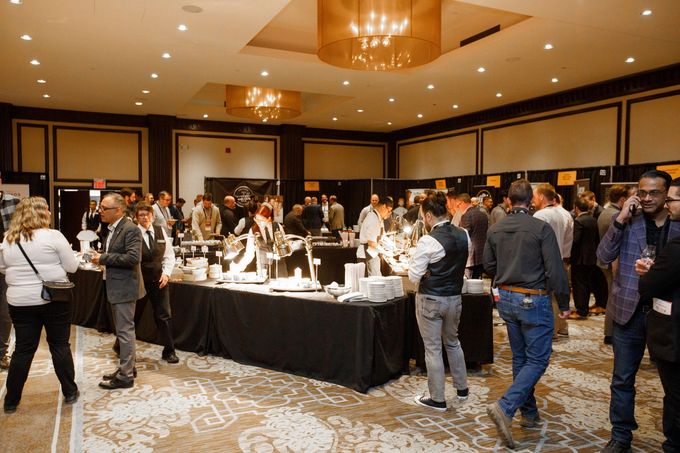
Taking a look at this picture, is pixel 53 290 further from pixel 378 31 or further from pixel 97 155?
pixel 97 155

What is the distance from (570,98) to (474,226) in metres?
5.91

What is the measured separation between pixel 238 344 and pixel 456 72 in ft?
20.8

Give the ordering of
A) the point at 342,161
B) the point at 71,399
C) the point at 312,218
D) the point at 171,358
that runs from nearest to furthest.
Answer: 1. the point at 71,399
2. the point at 171,358
3. the point at 312,218
4. the point at 342,161

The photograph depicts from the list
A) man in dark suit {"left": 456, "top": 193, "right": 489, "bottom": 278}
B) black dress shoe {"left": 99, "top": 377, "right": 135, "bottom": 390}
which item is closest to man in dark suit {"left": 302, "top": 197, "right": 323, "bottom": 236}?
man in dark suit {"left": 456, "top": 193, "right": 489, "bottom": 278}

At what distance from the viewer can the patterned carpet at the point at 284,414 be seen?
10.1ft

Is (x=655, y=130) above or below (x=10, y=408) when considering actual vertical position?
above

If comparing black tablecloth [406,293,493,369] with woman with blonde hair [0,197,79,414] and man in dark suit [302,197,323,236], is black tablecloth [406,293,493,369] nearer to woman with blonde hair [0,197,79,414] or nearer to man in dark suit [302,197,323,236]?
woman with blonde hair [0,197,79,414]

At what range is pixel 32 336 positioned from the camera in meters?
3.43

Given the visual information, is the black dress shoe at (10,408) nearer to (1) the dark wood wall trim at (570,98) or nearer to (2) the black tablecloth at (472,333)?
(2) the black tablecloth at (472,333)

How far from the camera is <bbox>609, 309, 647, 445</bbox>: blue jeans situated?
271 centimetres

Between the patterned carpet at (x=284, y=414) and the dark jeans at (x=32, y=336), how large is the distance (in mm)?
222

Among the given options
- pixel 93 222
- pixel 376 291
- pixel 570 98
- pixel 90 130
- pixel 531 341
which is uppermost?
pixel 570 98

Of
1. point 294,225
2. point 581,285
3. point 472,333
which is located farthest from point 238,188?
point 472,333

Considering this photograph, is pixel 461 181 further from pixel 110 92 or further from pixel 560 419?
pixel 560 419
